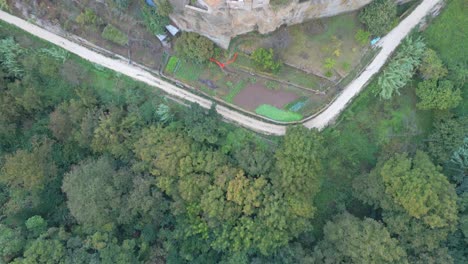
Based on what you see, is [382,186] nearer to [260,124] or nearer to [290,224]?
[290,224]

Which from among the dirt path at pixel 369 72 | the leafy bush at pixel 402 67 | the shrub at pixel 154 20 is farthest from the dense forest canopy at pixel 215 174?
the shrub at pixel 154 20

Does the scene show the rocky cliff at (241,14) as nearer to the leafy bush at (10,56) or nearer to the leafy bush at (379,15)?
the leafy bush at (379,15)

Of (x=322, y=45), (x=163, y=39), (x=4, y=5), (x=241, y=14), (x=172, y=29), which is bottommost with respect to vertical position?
(x=4, y=5)

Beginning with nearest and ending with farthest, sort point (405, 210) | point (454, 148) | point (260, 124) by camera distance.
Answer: point (405, 210) < point (454, 148) < point (260, 124)

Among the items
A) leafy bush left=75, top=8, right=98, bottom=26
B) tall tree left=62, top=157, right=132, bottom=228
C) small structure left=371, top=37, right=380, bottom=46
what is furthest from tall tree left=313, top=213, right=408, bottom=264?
leafy bush left=75, top=8, right=98, bottom=26

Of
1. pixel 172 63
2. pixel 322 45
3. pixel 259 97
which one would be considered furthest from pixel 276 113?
pixel 172 63

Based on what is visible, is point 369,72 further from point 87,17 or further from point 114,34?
point 87,17

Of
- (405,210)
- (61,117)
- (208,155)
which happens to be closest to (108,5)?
(61,117)
